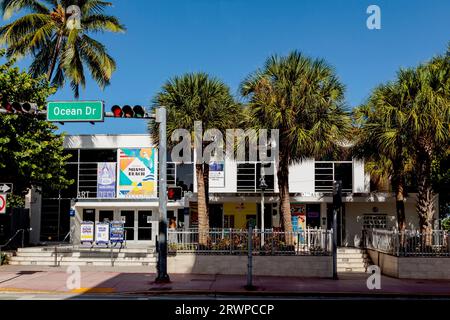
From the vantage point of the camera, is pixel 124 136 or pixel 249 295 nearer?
pixel 249 295

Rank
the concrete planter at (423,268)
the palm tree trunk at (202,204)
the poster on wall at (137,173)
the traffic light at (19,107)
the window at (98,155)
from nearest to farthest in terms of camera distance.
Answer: the traffic light at (19,107), the concrete planter at (423,268), the palm tree trunk at (202,204), the poster on wall at (137,173), the window at (98,155)

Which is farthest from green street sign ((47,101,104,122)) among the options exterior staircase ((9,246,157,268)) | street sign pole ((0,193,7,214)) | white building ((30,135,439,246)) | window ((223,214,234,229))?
window ((223,214,234,229))

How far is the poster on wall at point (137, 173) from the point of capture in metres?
28.8

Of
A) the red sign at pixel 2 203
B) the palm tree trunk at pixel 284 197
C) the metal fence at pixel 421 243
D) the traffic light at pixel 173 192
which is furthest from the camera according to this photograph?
the palm tree trunk at pixel 284 197

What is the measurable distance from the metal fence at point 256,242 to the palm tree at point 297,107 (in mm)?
1359

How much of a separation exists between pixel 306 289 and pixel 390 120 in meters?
7.84

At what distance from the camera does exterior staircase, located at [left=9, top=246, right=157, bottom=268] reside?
774 inches

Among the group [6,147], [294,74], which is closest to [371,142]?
[294,74]

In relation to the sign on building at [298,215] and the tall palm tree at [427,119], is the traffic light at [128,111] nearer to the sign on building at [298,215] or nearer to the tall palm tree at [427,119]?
the tall palm tree at [427,119]

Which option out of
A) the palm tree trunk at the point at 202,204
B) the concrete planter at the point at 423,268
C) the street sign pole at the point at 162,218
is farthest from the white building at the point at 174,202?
the street sign pole at the point at 162,218

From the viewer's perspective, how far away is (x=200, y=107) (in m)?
19.8

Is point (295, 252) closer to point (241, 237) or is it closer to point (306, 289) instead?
point (241, 237)

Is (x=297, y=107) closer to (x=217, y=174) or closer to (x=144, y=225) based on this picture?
(x=217, y=174)
